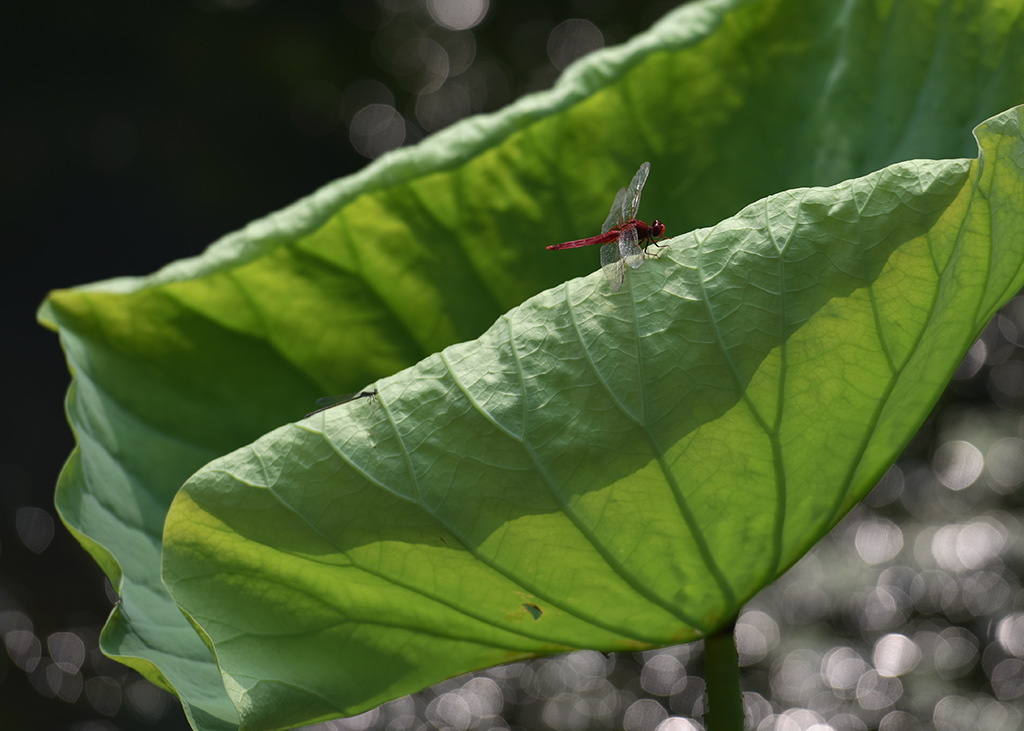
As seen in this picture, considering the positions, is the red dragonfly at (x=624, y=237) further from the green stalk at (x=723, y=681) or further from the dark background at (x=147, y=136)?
the dark background at (x=147, y=136)

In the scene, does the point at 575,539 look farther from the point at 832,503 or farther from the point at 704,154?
the point at 704,154

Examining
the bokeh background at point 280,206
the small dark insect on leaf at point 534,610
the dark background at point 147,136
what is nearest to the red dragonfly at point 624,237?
the small dark insect on leaf at point 534,610

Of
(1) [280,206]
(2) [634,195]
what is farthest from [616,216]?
(1) [280,206]

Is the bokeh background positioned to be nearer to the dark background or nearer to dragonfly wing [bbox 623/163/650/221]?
the dark background

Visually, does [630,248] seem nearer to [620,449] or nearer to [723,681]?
[620,449]

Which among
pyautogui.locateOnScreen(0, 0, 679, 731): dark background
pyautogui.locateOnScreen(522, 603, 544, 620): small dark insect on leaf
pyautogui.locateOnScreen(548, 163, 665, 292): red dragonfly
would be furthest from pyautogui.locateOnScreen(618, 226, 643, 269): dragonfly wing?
pyautogui.locateOnScreen(0, 0, 679, 731): dark background
